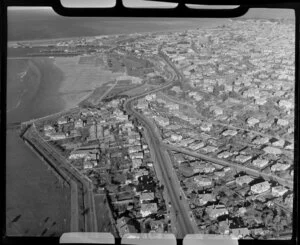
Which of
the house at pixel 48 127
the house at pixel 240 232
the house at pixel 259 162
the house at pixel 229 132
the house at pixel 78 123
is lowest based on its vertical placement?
the house at pixel 240 232

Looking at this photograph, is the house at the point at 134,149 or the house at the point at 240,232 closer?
the house at the point at 240,232

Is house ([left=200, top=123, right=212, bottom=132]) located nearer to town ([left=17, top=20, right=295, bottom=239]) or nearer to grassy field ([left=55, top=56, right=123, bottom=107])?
town ([left=17, top=20, right=295, bottom=239])

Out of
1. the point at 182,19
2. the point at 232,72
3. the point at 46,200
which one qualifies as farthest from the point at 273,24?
the point at 46,200

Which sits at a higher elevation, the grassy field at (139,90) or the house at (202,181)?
the grassy field at (139,90)

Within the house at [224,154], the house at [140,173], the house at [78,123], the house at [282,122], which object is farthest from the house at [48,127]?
the house at [282,122]

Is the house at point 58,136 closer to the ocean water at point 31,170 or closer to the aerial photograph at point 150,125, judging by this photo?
the aerial photograph at point 150,125

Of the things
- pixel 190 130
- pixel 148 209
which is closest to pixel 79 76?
pixel 190 130

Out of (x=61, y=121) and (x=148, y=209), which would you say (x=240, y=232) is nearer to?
(x=148, y=209)

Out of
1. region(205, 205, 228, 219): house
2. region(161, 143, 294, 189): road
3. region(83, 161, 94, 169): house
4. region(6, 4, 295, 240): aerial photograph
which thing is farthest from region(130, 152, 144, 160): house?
region(205, 205, 228, 219): house
